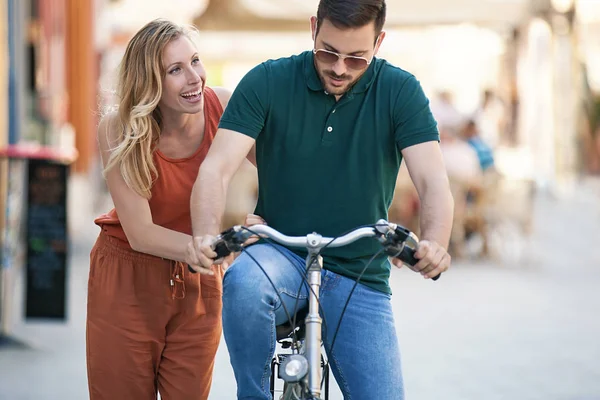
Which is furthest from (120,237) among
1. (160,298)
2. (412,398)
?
(412,398)

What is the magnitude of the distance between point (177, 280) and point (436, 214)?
1.25m

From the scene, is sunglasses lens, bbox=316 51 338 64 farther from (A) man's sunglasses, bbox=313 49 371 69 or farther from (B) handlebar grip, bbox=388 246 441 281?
(B) handlebar grip, bbox=388 246 441 281

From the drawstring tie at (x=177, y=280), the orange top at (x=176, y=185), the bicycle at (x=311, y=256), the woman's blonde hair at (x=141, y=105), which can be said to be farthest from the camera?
the drawstring tie at (x=177, y=280)

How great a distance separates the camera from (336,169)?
3967 mm

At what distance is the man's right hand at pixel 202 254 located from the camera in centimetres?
368

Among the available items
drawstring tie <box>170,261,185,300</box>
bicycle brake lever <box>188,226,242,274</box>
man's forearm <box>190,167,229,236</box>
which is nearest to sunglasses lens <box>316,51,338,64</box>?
man's forearm <box>190,167,229,236</box>

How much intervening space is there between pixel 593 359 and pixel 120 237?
16.6ft

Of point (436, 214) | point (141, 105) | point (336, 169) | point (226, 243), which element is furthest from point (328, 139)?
point (141, 105)

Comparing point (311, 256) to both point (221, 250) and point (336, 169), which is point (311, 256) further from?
point (336, 169)

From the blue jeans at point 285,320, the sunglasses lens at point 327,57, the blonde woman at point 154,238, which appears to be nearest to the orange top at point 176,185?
the blonde woman at point 154,238

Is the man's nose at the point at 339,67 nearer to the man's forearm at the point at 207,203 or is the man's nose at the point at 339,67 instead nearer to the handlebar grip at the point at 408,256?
the man's forearm at the point at 207,203

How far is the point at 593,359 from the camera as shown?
8.89 metres

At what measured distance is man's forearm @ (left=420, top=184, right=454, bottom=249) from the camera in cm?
383

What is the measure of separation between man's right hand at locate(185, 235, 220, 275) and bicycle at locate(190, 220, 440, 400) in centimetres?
2
